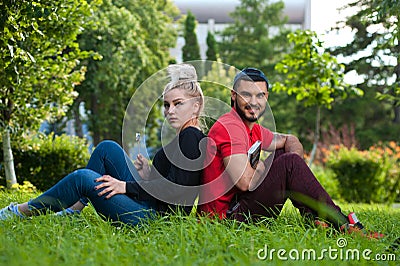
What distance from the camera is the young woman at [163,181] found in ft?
9.64

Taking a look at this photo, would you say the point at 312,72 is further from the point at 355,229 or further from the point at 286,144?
the point at 355,229

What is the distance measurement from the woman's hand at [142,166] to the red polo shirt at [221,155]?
15.4 inches

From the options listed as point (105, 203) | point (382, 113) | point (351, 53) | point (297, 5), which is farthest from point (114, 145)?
point (297, 5)

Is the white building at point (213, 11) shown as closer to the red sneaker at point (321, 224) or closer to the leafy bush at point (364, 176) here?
the leafy bush at point (364, 176)

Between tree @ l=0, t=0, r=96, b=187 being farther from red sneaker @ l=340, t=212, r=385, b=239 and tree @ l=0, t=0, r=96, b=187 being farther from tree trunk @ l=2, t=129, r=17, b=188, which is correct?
red sneaker @ l=340, t=212, r=385, b=239

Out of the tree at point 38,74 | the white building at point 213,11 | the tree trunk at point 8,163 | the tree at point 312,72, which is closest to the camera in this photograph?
the tree at point 38,74

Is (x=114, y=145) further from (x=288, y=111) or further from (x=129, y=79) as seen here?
(x=288, y=111)

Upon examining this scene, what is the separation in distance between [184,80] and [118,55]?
1038 cm

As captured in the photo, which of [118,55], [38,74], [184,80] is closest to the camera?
[184,80]

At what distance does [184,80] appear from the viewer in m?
3.01

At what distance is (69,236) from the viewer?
2635 mm

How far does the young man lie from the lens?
295cm

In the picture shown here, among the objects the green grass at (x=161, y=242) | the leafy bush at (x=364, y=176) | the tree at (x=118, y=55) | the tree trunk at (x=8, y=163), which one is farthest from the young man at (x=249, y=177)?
the tree at (x=118, y=55)

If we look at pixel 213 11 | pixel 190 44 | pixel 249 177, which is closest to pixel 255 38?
pixel 190 44
